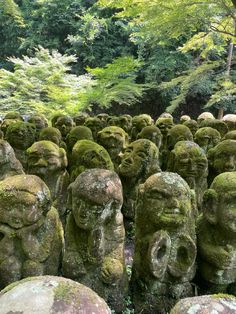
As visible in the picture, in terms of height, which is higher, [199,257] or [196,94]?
[196,94]

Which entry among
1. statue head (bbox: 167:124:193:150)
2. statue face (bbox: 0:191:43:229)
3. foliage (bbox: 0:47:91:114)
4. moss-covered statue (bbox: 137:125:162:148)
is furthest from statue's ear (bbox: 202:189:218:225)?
foliage (bbox: 0:47:91:114)

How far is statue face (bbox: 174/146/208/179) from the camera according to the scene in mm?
6047

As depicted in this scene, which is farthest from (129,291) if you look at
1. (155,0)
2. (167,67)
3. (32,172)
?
(167,67)

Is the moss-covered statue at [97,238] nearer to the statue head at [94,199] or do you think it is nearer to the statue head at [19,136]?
the statue head at [94,199]

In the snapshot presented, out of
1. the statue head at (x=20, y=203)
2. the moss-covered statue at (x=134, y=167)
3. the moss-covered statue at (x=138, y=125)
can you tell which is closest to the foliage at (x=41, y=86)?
the moss-covered statue at (x=138, y=125)

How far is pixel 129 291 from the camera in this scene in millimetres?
4168

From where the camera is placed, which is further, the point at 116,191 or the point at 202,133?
the point at 202,133

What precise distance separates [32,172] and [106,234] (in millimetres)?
2495

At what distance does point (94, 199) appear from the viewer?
3.62 m

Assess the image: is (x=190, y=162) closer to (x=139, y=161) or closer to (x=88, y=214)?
(x=139, y=161)

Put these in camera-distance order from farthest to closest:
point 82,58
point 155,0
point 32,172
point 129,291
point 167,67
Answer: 1. point 82,58
2. point 167,67
3. point 155,0
4. point 32,172
5. point 129,291

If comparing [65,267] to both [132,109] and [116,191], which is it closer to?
[116,191]

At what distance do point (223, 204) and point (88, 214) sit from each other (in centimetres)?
137

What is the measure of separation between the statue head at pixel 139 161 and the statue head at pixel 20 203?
10.5ft
